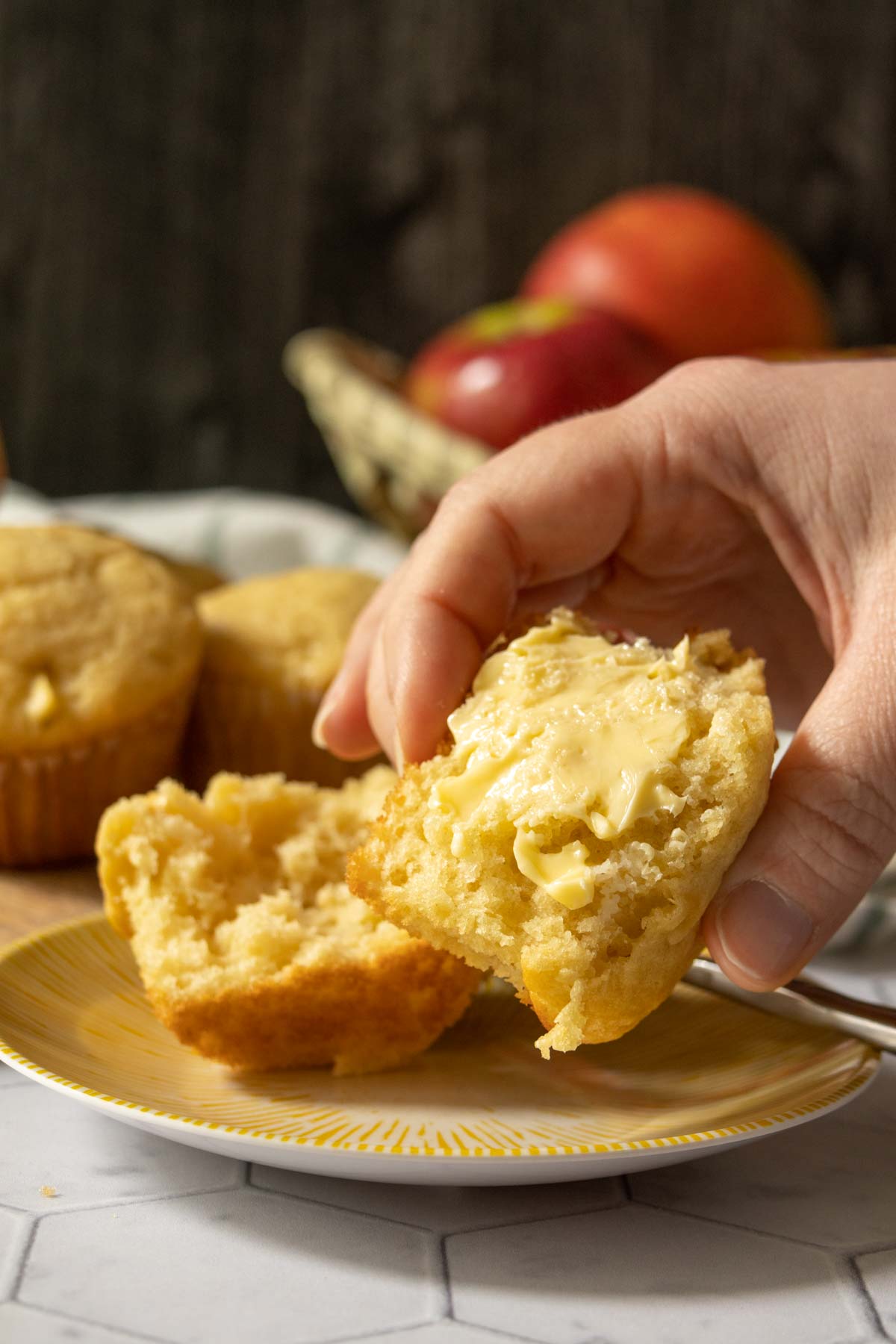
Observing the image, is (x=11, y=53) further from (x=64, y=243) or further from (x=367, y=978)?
(x=367, y=978)

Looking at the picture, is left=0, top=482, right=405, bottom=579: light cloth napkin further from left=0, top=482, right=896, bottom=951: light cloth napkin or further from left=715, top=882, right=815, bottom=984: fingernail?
left=715, top=882, right=815, bottom=984: fingernail

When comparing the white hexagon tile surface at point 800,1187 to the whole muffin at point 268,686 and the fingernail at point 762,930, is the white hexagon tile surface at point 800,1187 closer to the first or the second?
the fingernail at point 762,930

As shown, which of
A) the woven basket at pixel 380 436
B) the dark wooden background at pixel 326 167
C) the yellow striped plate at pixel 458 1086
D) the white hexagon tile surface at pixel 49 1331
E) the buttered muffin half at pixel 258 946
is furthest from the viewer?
the dark wooden background at pixel 326 167

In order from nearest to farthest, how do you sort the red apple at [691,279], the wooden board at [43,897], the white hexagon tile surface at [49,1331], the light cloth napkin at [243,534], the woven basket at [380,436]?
the white hexagon tile surface at [49,1331]
the wooden board at [43,897]
the woven basket at [380,436]
the light cloth napkin at [243,534]
the red apple at [691,279]

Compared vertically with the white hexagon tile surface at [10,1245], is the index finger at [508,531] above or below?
above

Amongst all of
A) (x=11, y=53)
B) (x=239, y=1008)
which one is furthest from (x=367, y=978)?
(x=11, y=53)

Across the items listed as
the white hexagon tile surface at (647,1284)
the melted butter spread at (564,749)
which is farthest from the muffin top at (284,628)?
the white hexagon tile surface at (647,1284)

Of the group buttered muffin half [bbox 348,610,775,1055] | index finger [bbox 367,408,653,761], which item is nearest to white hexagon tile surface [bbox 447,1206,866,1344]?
buttered muffin half [bbox 348,610,775,1055]
